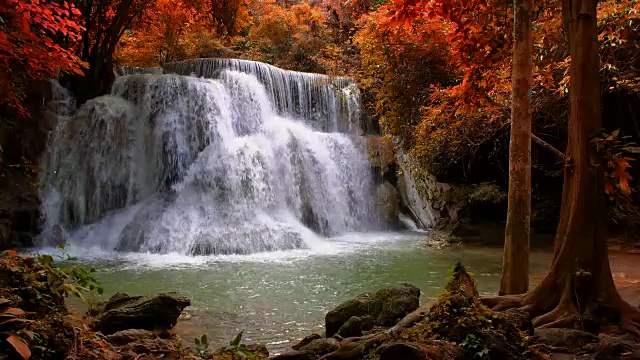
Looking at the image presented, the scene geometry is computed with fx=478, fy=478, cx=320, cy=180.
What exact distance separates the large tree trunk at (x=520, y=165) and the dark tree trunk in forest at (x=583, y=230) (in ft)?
2.09

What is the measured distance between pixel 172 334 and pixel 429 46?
29.8ft

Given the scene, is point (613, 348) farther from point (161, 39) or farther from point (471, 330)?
point (161, 39)

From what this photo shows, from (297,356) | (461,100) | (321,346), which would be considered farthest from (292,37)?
(297,356)

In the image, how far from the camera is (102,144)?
494 inches

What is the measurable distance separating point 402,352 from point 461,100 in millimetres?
3850

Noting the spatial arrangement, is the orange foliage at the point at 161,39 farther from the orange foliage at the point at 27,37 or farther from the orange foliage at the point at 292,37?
the orange foliage at the point at 27,37

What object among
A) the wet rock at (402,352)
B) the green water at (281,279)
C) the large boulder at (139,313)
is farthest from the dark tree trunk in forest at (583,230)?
the large boulder at (139,313)

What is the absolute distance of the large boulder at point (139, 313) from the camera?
4.76 meters

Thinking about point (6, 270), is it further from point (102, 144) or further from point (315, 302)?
point (102, 144)

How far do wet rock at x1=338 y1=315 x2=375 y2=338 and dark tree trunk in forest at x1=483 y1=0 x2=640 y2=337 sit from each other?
1.46 metres

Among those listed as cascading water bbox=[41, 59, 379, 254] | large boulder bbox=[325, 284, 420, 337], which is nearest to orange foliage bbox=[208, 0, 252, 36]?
cascading water bbox=[41, 59, 379, 254]

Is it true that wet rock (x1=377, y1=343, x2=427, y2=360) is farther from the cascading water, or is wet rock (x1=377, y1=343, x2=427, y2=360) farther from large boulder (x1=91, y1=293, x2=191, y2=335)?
the cascading water

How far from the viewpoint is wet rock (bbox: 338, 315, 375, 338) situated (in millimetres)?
4535

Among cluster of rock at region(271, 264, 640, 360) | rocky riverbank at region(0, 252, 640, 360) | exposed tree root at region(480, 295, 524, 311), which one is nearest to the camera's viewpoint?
rocky riverbank at region(0, 252, 640, 360)
